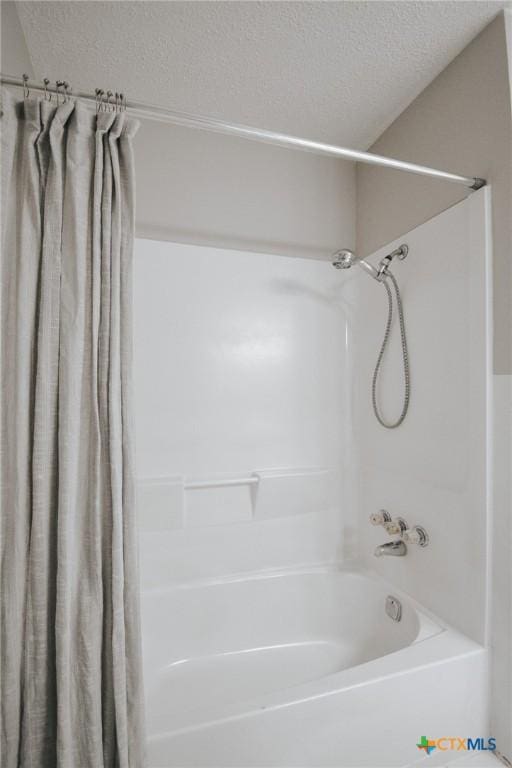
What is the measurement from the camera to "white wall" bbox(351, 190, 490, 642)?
132 cm

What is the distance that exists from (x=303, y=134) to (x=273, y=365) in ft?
3.63

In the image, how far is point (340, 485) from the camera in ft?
6.73

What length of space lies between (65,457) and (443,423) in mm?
1279

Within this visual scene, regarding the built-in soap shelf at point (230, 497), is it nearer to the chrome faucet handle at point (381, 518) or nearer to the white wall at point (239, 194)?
the chrome faucet handle at point (381, 518)

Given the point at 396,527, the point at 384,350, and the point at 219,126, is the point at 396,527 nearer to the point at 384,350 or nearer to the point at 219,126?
the point at 384,350

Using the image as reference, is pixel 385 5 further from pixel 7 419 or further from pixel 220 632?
pixel 220 632

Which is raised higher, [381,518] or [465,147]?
[465,147]

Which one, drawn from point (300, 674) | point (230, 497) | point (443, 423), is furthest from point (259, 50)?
point (300, 674)

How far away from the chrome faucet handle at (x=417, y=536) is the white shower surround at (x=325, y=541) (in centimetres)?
3

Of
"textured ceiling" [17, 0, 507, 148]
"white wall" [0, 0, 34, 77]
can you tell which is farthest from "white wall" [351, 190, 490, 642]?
"white wall" [0, 0, 34, 77]

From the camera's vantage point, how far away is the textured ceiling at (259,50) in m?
1.27

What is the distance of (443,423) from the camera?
1.50 m

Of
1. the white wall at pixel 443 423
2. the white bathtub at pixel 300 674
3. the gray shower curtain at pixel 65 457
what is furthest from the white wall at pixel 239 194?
the white bathtub at pixel 300 674

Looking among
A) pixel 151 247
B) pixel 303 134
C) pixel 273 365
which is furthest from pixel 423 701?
pixel 303 134
